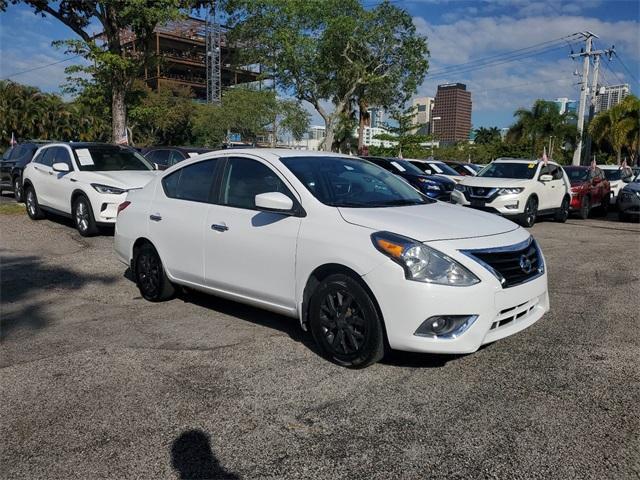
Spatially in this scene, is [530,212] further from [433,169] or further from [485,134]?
[485,134]

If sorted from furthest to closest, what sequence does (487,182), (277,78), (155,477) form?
(277,78)
(487,182)
(155,477)

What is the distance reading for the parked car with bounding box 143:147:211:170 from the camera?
590 inches

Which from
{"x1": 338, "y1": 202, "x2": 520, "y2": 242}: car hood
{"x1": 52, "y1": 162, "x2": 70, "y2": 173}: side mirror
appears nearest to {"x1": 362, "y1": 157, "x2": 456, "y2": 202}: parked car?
{"x1": 52, "y1": 162, "x2": 70, "y2": 173}: side mirror

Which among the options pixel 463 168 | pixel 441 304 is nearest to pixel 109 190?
pixel 441 304

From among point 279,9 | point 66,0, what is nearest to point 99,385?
point 66,0

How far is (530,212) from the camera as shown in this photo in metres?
12.7

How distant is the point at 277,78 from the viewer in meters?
35.4

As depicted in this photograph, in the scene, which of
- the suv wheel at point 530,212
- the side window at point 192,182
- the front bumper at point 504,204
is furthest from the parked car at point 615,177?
the side window at point 192,182

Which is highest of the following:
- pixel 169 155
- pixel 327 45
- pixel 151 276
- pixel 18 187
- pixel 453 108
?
pixel 453 108

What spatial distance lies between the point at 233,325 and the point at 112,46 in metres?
16.0

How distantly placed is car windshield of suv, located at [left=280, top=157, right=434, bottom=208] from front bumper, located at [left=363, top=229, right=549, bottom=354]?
906 mm

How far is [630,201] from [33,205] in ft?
45.8

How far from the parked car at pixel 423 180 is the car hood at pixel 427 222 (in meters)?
10.3

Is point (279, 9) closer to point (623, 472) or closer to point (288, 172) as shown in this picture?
point (288, 172)
